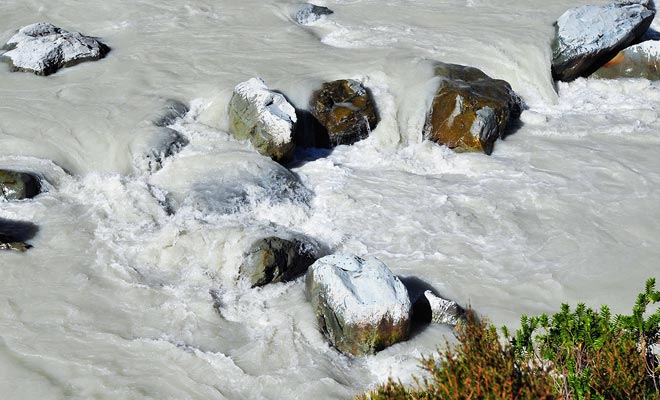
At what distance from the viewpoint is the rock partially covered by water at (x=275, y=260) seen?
7.80 meters

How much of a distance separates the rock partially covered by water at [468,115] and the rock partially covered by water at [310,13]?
4.44m

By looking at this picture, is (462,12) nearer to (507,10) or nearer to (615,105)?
(507,10)

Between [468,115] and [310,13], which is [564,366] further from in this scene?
[310,13]

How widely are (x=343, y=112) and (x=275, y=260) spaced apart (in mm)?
3777

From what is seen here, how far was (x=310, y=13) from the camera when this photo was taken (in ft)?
49.6

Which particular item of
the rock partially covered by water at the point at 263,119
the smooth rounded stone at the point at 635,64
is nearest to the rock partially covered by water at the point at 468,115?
the rock partially covered by water at the point at 263,119

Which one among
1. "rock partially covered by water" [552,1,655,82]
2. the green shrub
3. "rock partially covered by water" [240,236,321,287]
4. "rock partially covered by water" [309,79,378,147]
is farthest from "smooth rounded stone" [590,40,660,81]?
the green shrub

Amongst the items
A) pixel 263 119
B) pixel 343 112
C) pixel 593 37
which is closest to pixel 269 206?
pixel 263 119

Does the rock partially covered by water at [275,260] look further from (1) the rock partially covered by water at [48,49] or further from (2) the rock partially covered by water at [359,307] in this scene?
(1) the rock partially covered by water at [48,49]

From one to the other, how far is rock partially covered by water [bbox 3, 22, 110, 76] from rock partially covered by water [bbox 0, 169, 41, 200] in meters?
3.59

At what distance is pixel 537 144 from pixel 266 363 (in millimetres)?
6069

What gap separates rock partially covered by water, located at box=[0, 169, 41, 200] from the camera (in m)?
8.97

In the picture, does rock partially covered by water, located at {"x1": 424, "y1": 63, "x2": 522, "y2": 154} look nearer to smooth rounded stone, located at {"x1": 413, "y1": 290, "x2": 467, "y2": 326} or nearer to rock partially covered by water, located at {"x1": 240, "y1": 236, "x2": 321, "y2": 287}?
rock partially covered by water, located at {"x1": 240, "y1": 236, "x2": 321, "y2": 287}

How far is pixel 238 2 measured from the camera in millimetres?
15609
